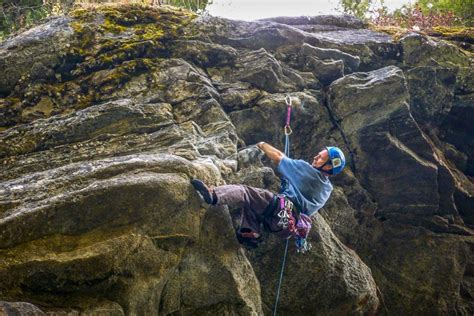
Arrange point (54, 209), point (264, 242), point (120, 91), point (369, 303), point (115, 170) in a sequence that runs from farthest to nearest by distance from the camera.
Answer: point (120, 91), point (369, 303), point (264, 242), point (115, 170), point (54, 209)

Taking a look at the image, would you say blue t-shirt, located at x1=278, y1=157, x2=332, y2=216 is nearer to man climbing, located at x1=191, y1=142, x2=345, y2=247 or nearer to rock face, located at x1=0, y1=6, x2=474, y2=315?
man climbing, located at x1=191, y1=142, x2=345, y2=247

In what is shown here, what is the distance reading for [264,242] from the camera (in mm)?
9633

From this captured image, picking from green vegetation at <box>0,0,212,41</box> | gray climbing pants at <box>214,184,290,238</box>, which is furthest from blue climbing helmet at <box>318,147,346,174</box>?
green vegetation at <box>0,0,212,41</box>

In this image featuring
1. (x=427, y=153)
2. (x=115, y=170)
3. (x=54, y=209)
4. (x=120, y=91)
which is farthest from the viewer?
(x=427, y=153)

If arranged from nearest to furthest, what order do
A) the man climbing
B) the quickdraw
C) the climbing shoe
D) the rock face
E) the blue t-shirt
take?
the rock face
the climbing shoe
the man climbing
the quickdraw
the blue t-shirt

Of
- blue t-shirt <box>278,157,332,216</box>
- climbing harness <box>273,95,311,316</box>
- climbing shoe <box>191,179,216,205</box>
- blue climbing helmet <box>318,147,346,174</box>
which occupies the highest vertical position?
climbing shoe <box>191,179,216,205</box>

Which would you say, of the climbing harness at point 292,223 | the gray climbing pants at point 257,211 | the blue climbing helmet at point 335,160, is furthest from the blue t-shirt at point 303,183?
the gray climbing pants at point 257,211

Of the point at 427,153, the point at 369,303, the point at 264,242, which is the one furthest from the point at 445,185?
the point at 264,242

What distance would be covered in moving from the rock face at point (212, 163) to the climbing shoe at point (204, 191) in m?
0.23

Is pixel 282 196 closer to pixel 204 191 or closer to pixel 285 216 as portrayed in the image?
pixel 285 216

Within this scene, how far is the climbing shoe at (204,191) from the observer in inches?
306

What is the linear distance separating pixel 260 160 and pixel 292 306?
11.6 feet

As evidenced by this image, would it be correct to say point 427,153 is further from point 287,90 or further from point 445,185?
point 287,90

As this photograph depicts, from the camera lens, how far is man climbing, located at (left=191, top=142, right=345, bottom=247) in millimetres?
8211
